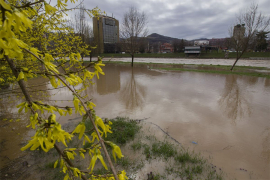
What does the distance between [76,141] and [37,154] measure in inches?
33.7

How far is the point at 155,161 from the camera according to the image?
3.21 m

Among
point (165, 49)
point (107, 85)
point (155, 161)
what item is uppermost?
point (165, 49)

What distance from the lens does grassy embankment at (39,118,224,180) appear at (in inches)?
112

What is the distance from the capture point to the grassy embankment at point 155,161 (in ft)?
9.36

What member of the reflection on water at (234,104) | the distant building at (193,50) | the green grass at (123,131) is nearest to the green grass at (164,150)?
the green grass at (123,131)

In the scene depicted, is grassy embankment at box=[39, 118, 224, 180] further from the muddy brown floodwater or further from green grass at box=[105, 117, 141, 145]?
the muddy brown floodwater

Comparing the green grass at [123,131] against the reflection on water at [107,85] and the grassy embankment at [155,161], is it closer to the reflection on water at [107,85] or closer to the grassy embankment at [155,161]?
the grassy embankment at [155,161]

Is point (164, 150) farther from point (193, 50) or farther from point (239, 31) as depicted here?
point (193, 50)

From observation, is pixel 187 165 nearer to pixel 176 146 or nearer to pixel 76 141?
pixel 176 146

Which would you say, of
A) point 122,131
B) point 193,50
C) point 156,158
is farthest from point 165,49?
point 156,158

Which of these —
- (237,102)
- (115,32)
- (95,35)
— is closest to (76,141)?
(237,102)

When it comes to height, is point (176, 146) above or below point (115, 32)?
below

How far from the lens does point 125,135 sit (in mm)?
4020

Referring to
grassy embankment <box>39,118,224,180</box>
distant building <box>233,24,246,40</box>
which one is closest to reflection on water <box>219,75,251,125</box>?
grassy embankment <box>39,118,224,180</box>
